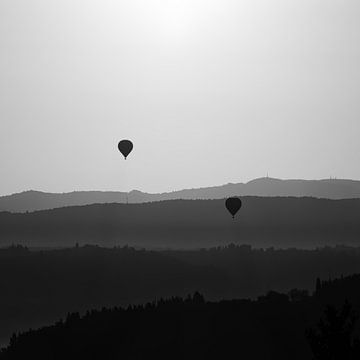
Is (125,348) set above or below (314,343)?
below

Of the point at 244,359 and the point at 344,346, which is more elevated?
the point at 344,346

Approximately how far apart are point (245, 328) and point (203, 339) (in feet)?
45.1

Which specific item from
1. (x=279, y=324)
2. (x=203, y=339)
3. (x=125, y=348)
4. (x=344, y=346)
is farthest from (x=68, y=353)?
(x=344, y=346)

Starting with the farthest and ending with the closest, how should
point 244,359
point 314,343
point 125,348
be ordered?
point 125,348
point 244,359
point 314,343

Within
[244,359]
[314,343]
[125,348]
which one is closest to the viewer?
[314,343]

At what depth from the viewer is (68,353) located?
653 ft

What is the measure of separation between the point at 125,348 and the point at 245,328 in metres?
29.1

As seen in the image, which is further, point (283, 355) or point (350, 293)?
point (350, 293)

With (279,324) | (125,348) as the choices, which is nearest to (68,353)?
(125,348)

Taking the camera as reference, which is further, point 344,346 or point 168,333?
point 168,333

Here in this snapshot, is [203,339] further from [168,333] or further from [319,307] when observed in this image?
[319,307]

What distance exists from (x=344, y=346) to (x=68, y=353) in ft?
522

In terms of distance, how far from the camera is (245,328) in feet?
651

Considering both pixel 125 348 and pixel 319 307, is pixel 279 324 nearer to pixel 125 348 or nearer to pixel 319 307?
pixel 319 307
